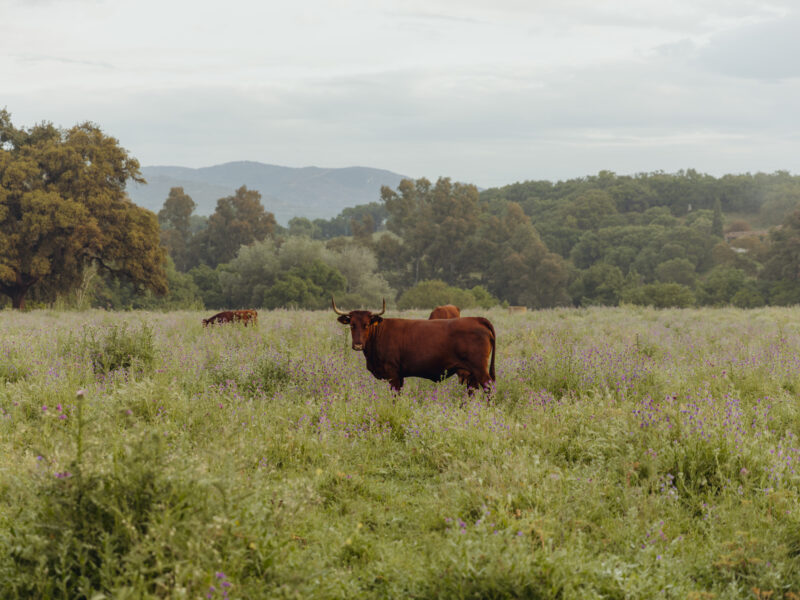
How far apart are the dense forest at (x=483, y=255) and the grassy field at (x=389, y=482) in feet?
108

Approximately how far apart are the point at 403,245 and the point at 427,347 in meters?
67.0

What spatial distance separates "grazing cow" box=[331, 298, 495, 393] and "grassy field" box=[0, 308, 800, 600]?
1.01 ft

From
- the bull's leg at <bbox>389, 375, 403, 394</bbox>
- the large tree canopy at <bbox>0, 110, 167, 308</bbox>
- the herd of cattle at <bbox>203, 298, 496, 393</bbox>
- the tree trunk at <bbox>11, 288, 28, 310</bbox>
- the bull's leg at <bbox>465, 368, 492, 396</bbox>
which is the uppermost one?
the large tree canopy at <bbox>0, 110, 167, 308</bbox>

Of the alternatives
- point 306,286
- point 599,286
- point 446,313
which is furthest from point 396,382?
point 599,286

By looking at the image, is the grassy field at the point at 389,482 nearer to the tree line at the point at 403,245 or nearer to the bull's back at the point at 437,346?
the bull's back at the point at 437,346

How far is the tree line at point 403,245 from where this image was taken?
29562 millimetres

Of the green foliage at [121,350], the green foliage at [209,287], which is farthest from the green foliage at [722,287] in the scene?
the green foliage at [121,350]

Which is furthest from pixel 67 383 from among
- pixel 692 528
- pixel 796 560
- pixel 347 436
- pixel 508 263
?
pixel 508 263

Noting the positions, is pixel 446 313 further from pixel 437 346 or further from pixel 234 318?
pixel 234 318

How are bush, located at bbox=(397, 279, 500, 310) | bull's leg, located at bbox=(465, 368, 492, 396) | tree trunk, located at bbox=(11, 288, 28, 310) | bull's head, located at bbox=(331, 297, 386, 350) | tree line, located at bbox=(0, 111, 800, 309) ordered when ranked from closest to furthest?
bull's leg, located at bbox=(465, 368, 492, 396) → bull's head, located at bbox=(331, 297, 386, 350) → tree line, located at bbox=(0, 111, 800, 309) → tree trunk, located at bbox=(11, 288, 28, 310) → bush, located at bbox=(397, 279, 500, 310)

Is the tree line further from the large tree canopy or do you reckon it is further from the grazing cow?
the grazing cow

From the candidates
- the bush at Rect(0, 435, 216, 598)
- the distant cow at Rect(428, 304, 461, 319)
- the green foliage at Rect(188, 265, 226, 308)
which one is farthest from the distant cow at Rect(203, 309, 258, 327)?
the green foliage at Rect(188, 265, 226, 308)

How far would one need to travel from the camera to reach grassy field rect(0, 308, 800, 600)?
3.36 m

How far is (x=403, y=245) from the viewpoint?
245ft
